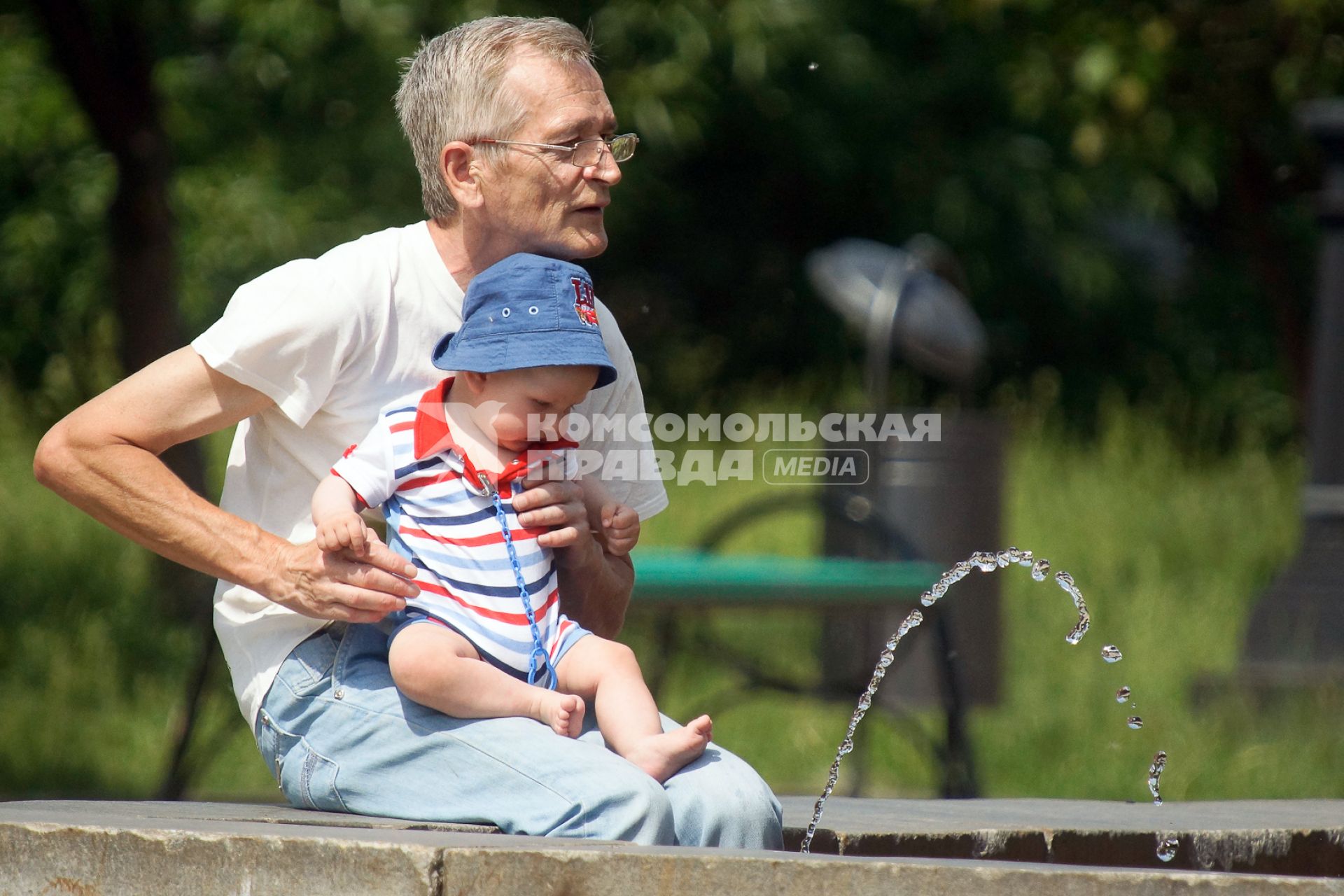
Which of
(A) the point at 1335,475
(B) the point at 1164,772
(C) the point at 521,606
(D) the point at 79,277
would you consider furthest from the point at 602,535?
(D) the point at 79,277

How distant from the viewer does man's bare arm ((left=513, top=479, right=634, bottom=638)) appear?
8.92ft

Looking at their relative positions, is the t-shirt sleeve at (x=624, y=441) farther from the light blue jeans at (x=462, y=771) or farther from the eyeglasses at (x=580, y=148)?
the light blue jeans at (x=462, y=771)

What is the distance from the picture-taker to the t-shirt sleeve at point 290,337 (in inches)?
106

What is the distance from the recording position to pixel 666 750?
2609mm

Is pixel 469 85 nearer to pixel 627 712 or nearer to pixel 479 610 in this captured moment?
pixel 479 610

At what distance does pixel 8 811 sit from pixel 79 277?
347 inches

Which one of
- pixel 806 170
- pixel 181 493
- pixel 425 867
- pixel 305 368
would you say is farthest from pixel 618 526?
pixel 806 170

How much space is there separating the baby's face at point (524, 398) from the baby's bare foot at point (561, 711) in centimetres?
38

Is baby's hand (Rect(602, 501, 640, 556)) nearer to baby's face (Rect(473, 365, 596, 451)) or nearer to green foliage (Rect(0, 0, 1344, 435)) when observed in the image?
baby's face (Rect(473, 365, 596, 451))

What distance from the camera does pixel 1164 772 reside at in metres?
6.21

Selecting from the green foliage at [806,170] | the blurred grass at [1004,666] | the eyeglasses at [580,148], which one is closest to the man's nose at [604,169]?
the eyeglasses at [580,148]

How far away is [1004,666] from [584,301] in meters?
4.79

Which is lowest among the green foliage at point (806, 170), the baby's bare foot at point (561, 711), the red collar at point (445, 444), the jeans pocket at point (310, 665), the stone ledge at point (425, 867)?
the stone ledge at point (425, 867)

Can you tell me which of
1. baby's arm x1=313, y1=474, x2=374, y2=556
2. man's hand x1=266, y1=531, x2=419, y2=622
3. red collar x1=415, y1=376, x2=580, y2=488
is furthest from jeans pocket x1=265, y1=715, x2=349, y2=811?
red collar x1=415, y1=376, x2=580, y2=488
